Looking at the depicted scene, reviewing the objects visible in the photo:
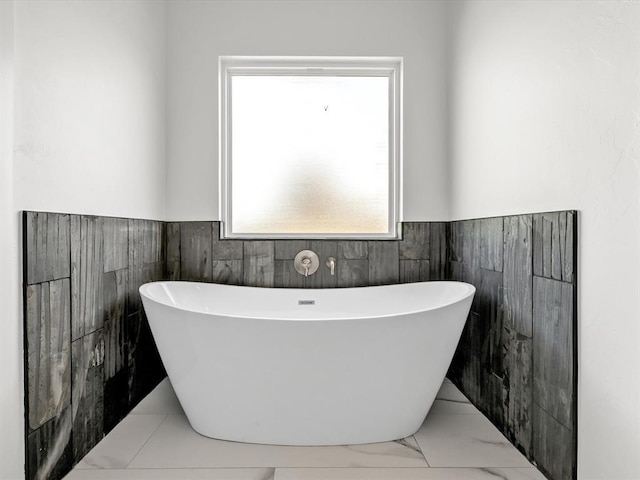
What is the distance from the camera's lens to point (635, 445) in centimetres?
115

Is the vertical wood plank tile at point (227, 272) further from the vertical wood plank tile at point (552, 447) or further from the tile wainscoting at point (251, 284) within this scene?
the vertical wood plank tile at point (552, 447)

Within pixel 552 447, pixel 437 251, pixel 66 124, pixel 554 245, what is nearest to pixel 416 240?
pixel 437 251

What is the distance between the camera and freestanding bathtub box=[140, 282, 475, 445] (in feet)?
5.36

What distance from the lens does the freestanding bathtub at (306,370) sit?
1633mm

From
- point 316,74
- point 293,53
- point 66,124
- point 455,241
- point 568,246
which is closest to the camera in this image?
point 568,246

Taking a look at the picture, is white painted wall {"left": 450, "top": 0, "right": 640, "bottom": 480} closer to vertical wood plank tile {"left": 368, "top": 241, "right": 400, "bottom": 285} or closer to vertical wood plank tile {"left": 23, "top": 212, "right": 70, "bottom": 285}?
vertical wood plank tile {"left": 368, "top": 241, "right": 400, "bottom": 285}

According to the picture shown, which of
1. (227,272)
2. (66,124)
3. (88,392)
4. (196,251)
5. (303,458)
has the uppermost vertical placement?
(66,124)

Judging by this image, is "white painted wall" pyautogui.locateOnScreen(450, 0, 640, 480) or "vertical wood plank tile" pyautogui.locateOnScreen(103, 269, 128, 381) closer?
"white painted wall" pyautogui.locateOnScreen(450, 0, 640, 480)

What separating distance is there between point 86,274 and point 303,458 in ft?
3.44

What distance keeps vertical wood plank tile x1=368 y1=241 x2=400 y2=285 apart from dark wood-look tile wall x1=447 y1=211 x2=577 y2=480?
502 mm

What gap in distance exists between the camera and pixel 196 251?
2.71 m

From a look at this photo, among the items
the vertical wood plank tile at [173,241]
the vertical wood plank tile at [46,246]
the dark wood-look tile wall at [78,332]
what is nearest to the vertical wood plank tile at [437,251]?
the vertical wood plank tile at [173,241]

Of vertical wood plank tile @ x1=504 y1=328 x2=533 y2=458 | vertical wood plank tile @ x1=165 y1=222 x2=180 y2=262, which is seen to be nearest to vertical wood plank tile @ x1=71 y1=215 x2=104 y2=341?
vertical wood plank tile @ x1=165 y1=222 x2=180 y2=262

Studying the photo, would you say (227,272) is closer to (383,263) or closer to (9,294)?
(383,263)
